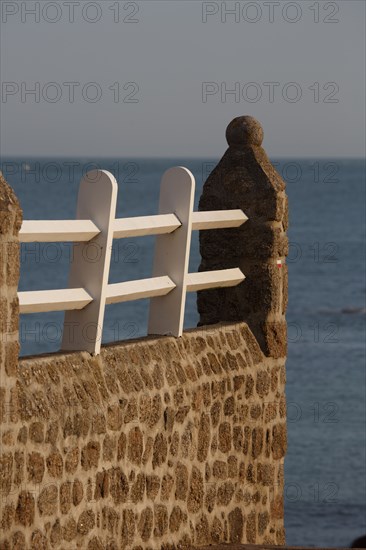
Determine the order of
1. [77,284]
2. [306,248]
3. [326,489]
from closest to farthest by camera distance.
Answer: [77,284], [326,489], [306,248]

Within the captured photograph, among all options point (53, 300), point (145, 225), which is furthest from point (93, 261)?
point (145, 225)

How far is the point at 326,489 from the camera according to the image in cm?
2747

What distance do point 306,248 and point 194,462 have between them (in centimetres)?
6000

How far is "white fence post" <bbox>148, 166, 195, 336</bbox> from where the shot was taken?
390 inches

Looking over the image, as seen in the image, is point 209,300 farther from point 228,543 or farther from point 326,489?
point 326,489

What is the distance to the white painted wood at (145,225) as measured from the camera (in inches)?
358

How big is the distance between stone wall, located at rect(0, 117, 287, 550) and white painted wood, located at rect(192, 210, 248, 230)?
6.6 inches

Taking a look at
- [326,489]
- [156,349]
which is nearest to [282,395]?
[156,349]

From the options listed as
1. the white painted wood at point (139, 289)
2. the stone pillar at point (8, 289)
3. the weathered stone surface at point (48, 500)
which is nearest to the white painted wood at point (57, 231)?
the stone pillar at point (8, 289)

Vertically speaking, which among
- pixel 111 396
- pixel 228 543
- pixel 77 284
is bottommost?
pixel 228 543

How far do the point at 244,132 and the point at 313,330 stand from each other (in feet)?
122

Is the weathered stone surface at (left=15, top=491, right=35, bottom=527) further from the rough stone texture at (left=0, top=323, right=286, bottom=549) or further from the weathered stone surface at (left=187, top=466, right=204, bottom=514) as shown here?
the weathered stone surface at (left=187, top=466, right=204, bottom=514)

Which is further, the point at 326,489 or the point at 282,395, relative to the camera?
the point at 326,489

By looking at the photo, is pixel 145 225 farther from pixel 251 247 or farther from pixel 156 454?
pixel 251 247
